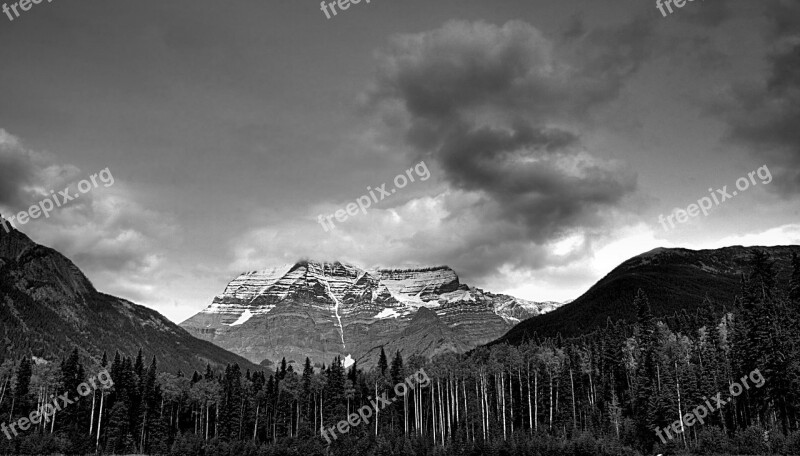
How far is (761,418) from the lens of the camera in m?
82.6

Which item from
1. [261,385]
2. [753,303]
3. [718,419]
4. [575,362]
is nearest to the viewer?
[753,303]

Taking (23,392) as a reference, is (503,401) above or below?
below

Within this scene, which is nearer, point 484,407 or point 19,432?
point 19,432

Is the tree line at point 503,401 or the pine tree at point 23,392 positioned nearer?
the tree line at point 503,401

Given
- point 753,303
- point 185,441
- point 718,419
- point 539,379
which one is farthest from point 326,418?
point 753,303

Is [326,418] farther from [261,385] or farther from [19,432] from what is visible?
[19,432]

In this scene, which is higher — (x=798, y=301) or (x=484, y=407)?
(x=798, y=301)

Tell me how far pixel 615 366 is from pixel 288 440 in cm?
5876

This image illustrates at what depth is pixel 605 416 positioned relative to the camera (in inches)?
4026

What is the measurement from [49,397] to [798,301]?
11916cm

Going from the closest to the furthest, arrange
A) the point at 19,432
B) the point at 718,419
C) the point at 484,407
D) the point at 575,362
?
the point at 718,419, the point at 19,432, the point at 484,407, the point at 575,362

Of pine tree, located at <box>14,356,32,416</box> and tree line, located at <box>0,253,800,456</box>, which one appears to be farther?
pine tree, located at <box>14,356,32,416</box>

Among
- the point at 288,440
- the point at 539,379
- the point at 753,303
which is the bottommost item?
the point at 288,440

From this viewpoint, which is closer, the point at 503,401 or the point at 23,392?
the point at 503,401
